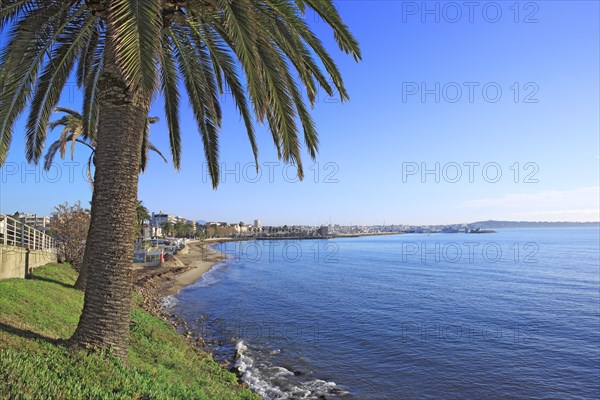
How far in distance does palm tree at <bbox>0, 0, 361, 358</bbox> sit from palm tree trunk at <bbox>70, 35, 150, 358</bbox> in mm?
15

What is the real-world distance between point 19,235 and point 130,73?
15607mm

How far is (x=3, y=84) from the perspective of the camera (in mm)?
7414

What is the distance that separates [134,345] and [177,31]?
745cm

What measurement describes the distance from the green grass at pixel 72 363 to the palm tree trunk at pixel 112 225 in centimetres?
41

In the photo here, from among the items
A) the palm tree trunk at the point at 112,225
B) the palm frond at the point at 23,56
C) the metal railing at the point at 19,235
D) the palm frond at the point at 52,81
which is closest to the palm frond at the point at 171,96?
the palm frond at the point at 52,81

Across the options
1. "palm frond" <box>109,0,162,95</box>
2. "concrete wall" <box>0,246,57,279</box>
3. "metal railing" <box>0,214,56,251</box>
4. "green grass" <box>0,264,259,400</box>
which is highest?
"palm frond" <box>109,0,162,95</box>

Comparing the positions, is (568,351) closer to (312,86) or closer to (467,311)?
(467,311)

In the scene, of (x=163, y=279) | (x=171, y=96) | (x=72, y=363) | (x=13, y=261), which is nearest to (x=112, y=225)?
(x=72, y=363)

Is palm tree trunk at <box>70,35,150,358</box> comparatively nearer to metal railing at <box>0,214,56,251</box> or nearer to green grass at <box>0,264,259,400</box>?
green grass at <box>0,264,259,400</box>

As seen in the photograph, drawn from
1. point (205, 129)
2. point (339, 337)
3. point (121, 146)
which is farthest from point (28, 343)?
point (339, 337)

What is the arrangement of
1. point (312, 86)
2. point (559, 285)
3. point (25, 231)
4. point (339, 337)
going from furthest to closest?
point (559, 285) → point (339, 337) → point (25, 231) → point (312, 86)

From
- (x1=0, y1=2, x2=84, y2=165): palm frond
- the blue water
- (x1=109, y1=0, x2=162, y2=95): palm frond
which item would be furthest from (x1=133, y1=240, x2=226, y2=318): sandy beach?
(x1=109, y1=0, x2=162, y2=95): palm frond

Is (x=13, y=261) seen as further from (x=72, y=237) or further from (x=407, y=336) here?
(x=407, y=336)

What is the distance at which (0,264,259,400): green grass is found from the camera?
4680 mm
